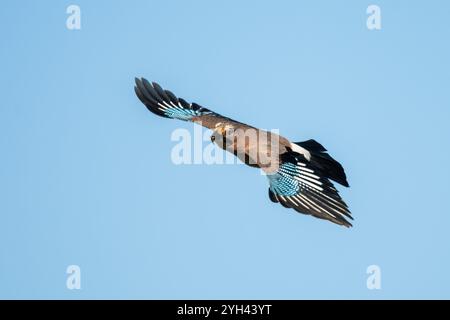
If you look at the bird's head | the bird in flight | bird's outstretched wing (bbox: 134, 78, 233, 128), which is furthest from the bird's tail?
bird's outstretched wing (bbox: 134, 78, 233, 128)

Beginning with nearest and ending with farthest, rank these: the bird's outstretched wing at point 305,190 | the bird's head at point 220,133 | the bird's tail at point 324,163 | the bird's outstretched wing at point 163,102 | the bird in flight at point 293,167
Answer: the bird's outstretched wing at point 305,190, the bird in flight at point 293,167, the bird's tail at point 324,163, the bird's head at point 220,133, the bird's outstretched wing at point 163,102

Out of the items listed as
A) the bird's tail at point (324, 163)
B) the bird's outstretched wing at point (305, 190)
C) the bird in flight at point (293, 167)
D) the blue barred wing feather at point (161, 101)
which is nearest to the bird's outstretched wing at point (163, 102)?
the blue barred wing feather at point (161, 101)

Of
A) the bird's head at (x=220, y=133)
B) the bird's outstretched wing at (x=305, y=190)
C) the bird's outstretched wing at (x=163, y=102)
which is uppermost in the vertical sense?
the bird's outstretched wing at (x=163, y=102)

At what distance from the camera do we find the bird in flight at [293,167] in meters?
16.6

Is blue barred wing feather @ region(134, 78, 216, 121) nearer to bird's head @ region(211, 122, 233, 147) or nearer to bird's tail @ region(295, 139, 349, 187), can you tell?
bird's head @ region(211, 122, 233, 147)

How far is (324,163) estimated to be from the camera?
17328mm

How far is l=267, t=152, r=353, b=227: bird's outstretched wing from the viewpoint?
54.0 feet

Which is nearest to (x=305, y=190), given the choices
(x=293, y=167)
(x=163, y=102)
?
(x=293, y=167)

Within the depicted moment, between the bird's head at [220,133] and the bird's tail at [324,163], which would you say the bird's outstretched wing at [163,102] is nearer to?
the bird's head at [220,133]

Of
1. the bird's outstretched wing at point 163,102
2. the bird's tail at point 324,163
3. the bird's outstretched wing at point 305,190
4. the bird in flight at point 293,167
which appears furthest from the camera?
the bird's outstretched wing at point 163,102
